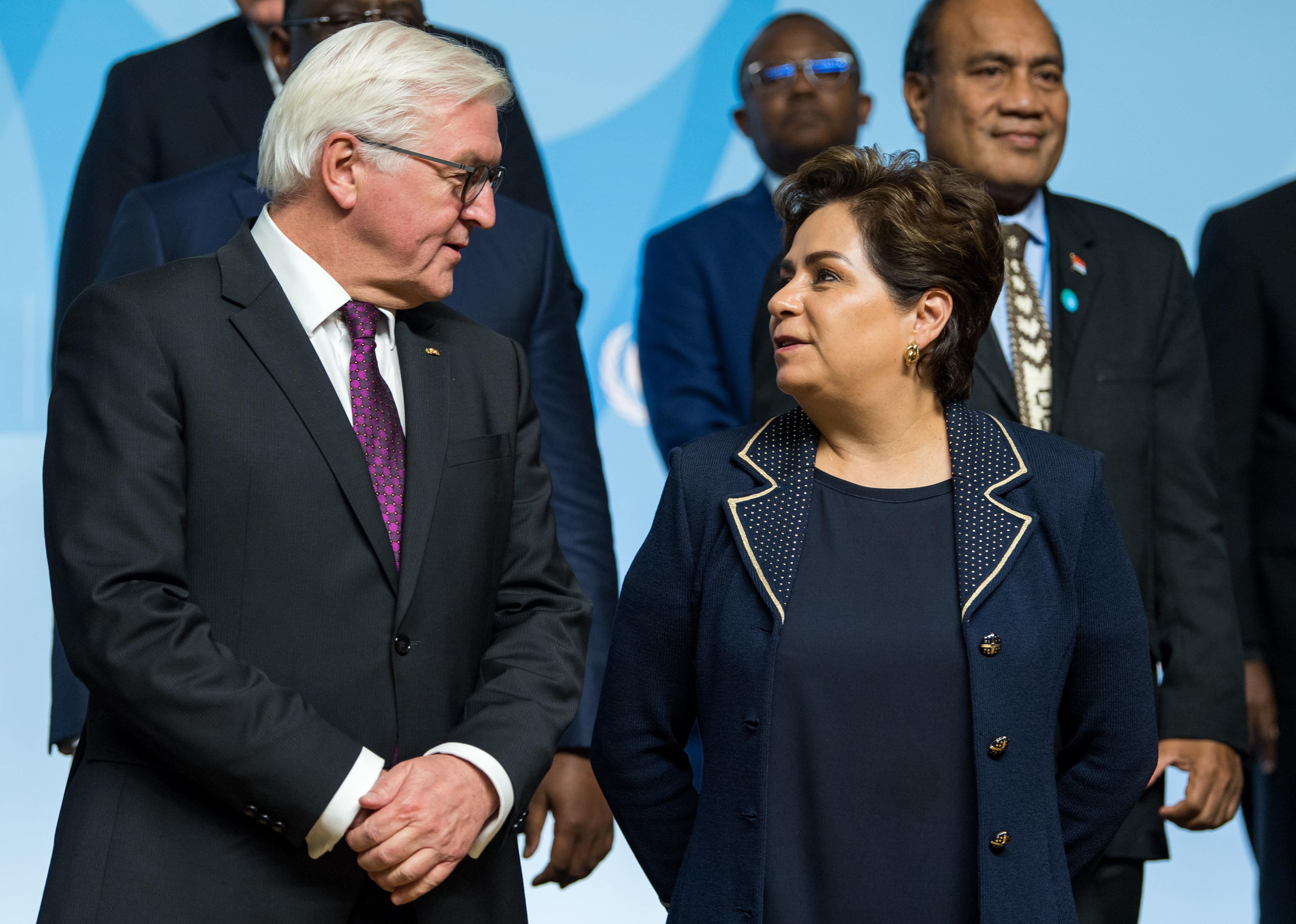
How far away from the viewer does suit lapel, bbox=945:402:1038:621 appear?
1877mm

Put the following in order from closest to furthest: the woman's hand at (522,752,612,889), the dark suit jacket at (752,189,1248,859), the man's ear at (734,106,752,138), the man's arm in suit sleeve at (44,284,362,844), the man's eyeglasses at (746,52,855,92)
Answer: the man's arm in suit sleeve at (44,284,362,844) < the woman's hand at (522,752,612,889) < the dark suit jacket at (752,189,1248,859) < the man's eyeglasses at (746,52,855,92) < the man's ear at (734,106,752,138)

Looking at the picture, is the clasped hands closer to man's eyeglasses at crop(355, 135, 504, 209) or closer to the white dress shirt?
the white dress shirt

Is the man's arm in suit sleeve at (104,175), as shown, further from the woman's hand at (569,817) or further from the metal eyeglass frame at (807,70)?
the metal eyeglass frame at (807,70)

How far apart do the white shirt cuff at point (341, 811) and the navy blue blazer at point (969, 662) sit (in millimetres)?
433

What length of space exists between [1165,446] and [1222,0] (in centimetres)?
250

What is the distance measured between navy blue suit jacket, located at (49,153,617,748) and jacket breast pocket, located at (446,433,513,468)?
0.35 metres

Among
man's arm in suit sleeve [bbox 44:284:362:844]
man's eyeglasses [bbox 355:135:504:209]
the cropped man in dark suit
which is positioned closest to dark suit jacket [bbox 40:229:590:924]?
man's arm in suit sleeve [bbox 44:284:362:844]

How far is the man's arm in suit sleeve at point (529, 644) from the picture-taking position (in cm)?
181

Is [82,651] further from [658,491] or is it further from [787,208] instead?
[658,491]

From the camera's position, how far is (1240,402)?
3.02 meters

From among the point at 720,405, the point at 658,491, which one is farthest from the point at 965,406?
the point at 658,491

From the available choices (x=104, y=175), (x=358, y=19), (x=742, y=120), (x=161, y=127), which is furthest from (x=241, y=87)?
(x=742, y=120)

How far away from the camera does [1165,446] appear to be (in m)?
2.58

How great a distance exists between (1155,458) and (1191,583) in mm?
226
